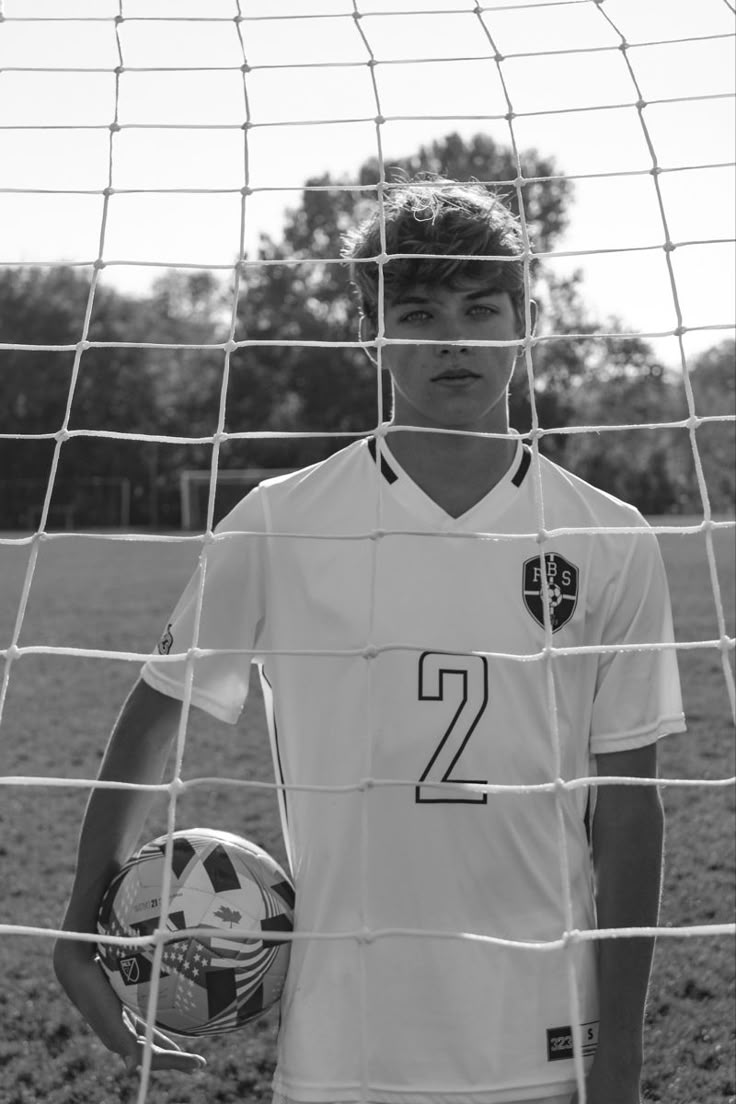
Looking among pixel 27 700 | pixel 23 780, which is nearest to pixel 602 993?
pixel 23 780

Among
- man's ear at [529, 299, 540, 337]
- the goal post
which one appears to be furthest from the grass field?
the goal post

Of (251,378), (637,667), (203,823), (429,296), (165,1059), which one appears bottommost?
(165,1059)

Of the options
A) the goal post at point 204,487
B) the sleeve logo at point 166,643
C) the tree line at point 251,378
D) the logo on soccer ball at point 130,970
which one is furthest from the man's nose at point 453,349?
the tree line at point 251,378

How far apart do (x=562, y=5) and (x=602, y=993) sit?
7.12ft

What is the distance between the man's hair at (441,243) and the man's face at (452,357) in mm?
26

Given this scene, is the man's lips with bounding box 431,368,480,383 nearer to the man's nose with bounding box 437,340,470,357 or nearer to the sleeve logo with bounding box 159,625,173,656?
the man's nose with bounding box 437,340,470,357

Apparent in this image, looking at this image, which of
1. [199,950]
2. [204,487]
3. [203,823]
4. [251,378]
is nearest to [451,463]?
[199,950]

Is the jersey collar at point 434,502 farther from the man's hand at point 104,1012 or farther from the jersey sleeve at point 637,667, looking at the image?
the man's hand at point 104,1012

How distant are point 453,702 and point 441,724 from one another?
37 mm

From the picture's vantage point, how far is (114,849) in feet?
6.54

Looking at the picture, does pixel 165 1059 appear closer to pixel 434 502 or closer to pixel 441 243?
pixel 434 502

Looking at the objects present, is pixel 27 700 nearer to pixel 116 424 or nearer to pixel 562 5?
pixel 562 5

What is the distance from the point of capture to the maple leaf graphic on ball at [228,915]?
1.96m

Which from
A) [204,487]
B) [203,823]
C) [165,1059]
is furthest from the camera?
[204,487]
